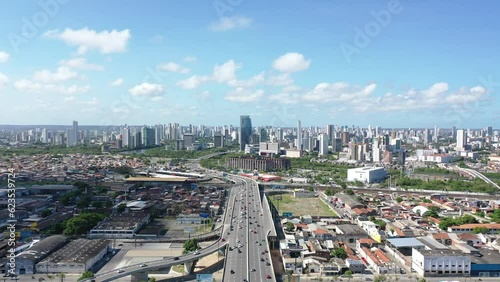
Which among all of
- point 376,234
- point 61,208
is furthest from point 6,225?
point 376,234

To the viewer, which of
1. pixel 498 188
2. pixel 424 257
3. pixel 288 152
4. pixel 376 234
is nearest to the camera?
pixel 424 257

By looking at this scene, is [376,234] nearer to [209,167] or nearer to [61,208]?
[61,208]

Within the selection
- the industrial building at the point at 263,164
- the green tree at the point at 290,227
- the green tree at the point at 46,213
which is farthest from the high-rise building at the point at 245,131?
the green tree at the point at 290,227

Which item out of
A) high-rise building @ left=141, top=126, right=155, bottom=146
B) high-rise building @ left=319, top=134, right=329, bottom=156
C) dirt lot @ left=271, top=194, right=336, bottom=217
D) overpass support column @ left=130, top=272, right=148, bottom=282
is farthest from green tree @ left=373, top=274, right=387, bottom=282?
high-rise building @ left=141, top=126, right=155, bottom=146

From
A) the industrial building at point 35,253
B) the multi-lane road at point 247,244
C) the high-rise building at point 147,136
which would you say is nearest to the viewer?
the multi-lane road at point 247,244

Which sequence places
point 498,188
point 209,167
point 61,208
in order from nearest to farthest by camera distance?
point 61,208, point 498,188, point 209,167

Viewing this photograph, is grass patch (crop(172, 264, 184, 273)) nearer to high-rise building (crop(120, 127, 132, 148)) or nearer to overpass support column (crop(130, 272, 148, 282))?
overpass support column (crop(130, 272, 148, 282))

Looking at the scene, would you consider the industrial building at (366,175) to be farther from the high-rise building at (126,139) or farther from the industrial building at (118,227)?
the high-rise building at (126,139)
